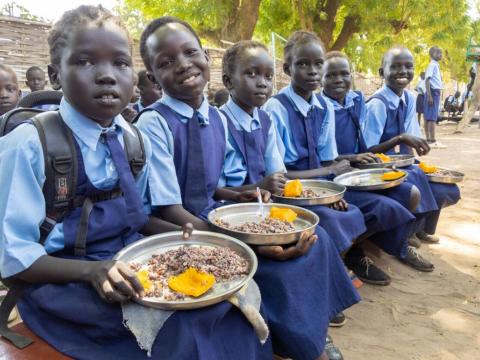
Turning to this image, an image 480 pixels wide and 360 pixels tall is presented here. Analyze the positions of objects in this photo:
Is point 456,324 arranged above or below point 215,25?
below

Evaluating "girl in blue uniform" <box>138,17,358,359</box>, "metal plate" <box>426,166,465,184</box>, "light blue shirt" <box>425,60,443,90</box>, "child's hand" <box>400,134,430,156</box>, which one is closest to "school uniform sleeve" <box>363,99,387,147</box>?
"child's hand" <box>400,134,430,156</box>

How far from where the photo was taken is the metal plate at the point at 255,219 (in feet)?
5.49

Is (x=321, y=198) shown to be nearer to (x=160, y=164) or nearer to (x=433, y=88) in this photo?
(x=160, y=164)

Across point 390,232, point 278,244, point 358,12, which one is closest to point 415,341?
point 390,232

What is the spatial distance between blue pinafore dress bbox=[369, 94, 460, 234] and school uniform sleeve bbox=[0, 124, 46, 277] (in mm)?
2668

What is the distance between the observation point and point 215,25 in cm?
989

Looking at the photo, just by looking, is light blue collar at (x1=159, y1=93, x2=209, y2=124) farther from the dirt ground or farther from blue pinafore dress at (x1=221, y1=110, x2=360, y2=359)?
the dirt ground

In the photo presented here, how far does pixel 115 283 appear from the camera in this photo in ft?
3.92

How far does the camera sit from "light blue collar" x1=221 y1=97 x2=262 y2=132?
2.55m

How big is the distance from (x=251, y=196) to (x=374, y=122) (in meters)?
2.03

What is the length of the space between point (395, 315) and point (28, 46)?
507 cm

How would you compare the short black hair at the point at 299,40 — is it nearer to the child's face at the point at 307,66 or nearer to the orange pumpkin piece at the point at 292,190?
the child's face at the point at 307,66

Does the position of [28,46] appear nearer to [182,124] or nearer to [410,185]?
[182,124]

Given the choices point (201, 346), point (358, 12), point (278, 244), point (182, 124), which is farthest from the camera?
point (358, 12)
